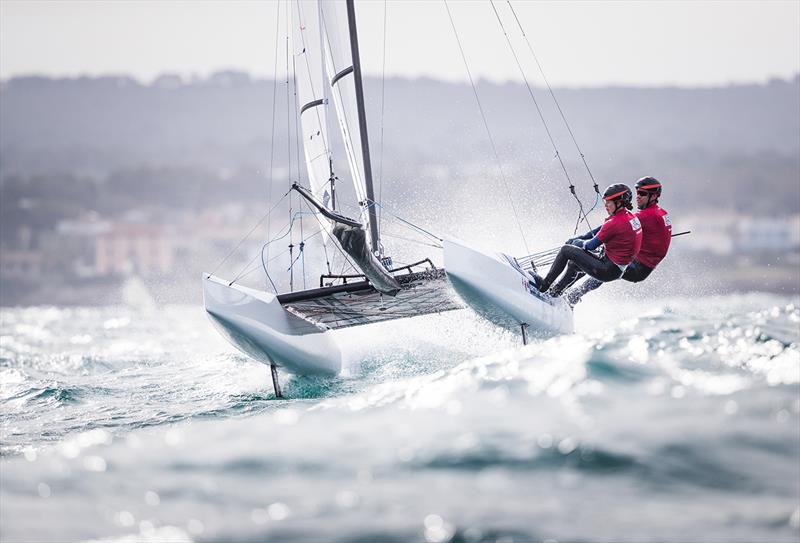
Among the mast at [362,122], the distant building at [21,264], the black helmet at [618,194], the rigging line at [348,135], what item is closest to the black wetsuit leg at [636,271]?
the black helmet at [618,194]

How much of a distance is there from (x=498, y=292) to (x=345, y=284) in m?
1.03

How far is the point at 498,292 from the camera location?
6.32m

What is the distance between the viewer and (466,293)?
6168 millimetres

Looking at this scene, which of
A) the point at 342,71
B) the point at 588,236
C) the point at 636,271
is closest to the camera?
the point at 636,271

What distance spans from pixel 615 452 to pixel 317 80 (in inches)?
234

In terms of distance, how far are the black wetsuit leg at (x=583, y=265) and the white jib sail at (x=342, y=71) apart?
1670mm

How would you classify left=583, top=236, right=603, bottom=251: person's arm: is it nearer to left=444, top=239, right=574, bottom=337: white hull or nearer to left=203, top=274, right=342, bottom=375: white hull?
left=444, top=239, right=574, bottom=337: white hull

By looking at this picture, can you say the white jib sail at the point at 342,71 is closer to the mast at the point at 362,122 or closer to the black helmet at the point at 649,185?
the mast at the point at 362,122

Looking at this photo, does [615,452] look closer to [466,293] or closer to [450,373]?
[450,373]

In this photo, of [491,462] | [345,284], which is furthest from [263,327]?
[491,462]

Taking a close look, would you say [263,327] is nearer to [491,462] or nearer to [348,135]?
[348,135]

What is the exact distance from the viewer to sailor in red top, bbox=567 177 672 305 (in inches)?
264

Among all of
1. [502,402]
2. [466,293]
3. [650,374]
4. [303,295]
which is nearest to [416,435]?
[502,402]

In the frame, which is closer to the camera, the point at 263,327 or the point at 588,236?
the point at 263,327
